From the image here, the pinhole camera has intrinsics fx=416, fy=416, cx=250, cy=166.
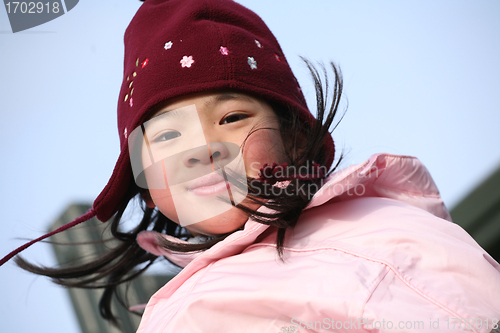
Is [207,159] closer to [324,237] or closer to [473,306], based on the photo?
[324,237]

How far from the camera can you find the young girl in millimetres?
652

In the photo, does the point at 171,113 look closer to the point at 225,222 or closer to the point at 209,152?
the point at 209,152

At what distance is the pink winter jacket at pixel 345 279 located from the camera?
62cm

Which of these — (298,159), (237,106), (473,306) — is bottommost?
(473,306)

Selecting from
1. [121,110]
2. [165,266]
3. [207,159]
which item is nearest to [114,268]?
[165,266]

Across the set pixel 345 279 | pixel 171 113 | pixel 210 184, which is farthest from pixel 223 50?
pixel 345 279

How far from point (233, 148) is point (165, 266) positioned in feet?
2.20

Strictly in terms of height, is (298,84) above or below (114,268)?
above

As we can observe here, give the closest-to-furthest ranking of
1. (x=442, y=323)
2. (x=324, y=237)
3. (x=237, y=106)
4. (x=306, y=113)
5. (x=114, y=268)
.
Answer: (x=442, y=323)
(x=324, y=237)
(x=237, y=106)
(x=306, y=113)
(x=114, y=268)

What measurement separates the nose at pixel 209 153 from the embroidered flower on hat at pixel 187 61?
0.21m

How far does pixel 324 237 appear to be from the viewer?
789 mm

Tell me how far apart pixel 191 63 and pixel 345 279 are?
1.90 ft

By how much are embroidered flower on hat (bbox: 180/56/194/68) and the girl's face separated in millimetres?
80

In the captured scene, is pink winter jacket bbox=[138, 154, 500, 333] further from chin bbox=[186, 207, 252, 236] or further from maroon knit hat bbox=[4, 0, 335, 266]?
maroon knit hat bbox=[4, 0, 335, 266]
